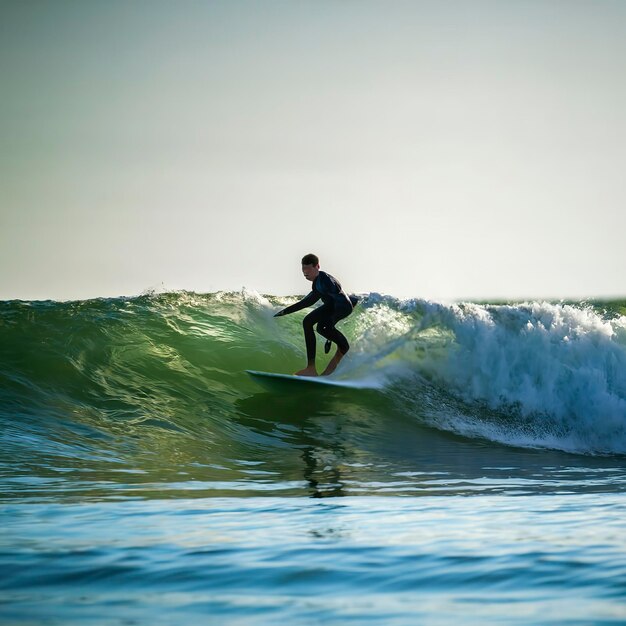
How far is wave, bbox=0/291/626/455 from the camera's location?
1227 centimetres

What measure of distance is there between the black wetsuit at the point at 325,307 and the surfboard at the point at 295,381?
35cm

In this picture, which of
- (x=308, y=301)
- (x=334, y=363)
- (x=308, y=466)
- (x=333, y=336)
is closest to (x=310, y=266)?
(x=308, y=301)

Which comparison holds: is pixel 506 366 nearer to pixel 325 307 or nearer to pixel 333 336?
pixel 333 336

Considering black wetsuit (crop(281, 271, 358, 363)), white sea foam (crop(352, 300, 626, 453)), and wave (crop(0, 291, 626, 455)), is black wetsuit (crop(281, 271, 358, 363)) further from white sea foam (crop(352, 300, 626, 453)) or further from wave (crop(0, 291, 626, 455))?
white sea foam (crop(352, 300, 626, 453))

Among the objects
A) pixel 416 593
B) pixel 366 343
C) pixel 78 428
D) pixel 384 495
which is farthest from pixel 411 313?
pixel 416 593

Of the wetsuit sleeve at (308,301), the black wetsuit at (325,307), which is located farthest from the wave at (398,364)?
the wetsuit sleeve at (308,301)

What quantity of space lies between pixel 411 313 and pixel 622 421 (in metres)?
3.49

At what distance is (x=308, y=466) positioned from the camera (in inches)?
363

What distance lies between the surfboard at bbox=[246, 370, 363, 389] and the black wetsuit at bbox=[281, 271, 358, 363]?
346mm

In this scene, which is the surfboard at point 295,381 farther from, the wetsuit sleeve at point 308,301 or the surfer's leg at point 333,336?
the wetsuit sleeve at point 308,301

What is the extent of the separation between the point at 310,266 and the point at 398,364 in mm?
2591

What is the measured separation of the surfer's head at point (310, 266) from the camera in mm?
11836

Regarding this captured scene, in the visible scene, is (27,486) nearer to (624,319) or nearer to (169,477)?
(169,477)

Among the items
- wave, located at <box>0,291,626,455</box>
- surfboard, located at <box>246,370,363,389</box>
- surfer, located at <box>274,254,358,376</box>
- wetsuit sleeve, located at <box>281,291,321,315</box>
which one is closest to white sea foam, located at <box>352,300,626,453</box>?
wave, located at <box>0,291,626,455</box>
